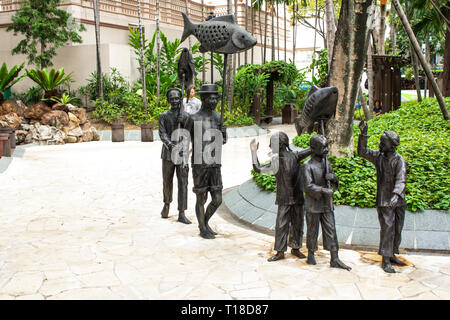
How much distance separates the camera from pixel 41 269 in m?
4.48

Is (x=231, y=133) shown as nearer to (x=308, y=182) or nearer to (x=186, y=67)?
(x=186, y=67)

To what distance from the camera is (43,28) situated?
17.2m

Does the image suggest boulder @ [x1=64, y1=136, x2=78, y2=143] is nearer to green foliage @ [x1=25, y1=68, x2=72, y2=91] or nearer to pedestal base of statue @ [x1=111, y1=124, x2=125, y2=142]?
pedestal base of statue @ [x1=111, y1=124, x2=125, y2=142]

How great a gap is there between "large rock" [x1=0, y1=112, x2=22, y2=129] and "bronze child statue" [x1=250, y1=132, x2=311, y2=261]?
11.6 m

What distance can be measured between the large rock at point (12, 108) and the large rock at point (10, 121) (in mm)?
254

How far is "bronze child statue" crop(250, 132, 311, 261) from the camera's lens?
4.68 meters

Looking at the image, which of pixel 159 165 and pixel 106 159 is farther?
pixel 106 159

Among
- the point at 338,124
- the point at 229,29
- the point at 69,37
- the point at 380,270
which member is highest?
the point at 69,37

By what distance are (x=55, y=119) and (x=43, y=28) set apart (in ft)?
14.4

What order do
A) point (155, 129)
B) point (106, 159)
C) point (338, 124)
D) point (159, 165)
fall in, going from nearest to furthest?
1. point (338, 124)
2. point (159, 165)
3. point (106, 159)
4. point (155, 129)

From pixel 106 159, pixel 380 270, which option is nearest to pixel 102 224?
pixel 380 270

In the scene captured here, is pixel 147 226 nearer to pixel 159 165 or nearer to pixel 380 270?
pixel 380 270

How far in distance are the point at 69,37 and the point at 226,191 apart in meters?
12.8

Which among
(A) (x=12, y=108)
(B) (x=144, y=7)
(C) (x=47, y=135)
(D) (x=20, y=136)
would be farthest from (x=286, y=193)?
(B) (x=144, y=7)
